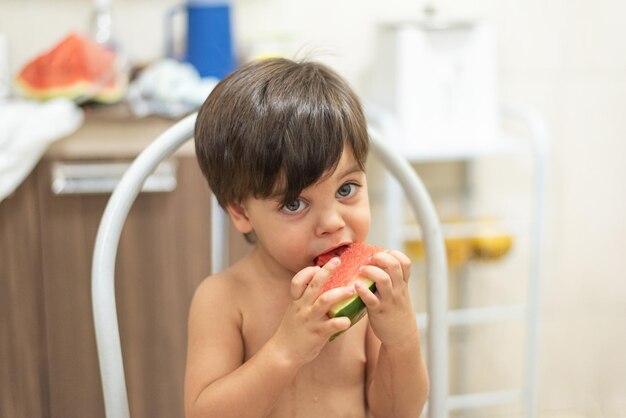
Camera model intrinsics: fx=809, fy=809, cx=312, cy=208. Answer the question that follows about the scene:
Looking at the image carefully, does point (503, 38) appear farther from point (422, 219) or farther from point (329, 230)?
point (329, 230)

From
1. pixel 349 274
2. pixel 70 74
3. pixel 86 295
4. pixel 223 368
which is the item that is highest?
pixel 70 74

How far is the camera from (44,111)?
5.07 feet

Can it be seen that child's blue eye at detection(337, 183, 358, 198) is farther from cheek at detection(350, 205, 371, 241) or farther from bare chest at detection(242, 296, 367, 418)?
bare chest at detection(242, 296, 367, 418)

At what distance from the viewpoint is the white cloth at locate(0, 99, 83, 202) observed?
4.92ft

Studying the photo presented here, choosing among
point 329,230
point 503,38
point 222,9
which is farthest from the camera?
point 503,38

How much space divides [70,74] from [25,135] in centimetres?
25

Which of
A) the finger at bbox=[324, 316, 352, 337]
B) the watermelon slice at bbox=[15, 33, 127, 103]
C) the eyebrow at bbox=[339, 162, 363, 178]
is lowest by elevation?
the finger at bbox=[324, 316, 352, 337]

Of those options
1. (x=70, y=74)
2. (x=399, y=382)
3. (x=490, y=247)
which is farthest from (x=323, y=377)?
(x=490, y=247)

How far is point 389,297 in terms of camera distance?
0.77 meters

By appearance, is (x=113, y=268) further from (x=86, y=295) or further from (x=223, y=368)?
(x=86, y=295)

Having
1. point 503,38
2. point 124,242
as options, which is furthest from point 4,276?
point 503,38

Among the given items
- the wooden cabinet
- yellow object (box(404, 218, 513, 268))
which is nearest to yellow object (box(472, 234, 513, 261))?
yellow object (box(404, 218, 513, 268))

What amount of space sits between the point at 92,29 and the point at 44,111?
45 cm

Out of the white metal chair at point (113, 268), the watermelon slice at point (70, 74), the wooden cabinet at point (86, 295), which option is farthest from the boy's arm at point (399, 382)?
the watermelon slice at point (70, 74)
